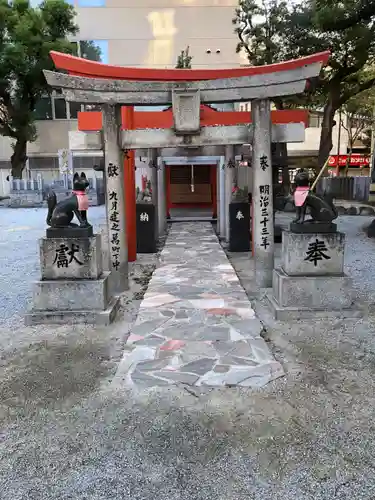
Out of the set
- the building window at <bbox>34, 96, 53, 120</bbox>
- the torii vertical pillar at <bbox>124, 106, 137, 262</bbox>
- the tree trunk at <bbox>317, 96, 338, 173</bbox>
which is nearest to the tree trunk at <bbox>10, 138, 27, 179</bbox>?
the building window at <bbox>34, 96, 53, 120</bbox>

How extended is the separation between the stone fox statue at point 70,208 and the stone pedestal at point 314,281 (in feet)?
9.77

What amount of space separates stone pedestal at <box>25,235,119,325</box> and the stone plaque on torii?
1.39 m

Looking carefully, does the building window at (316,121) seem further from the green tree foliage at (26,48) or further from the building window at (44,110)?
the building window at (44,110)

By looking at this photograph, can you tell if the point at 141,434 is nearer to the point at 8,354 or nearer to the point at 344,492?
the point at 344,492

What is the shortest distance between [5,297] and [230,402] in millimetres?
4888

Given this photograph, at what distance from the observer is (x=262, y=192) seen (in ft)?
23.2

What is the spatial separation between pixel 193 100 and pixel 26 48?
64.6 ft

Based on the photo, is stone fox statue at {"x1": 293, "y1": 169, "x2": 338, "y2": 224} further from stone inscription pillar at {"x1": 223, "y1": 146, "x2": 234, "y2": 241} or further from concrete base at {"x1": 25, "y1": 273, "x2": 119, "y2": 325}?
stone inscription pillar at {"x1": 223, "y1": 146, "x2": 234, "y2": 241}

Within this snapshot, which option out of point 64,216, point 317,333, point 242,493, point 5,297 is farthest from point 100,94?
point 242,493

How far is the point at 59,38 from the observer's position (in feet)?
76.4

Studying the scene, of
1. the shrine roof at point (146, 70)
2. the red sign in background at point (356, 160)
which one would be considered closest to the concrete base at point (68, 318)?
the shrine roof at point (146, 70)

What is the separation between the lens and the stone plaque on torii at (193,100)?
21.3 ft

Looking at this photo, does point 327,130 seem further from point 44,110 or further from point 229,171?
point 44,110

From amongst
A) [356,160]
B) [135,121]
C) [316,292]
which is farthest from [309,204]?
[356,160]
